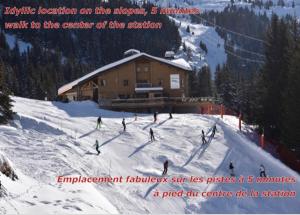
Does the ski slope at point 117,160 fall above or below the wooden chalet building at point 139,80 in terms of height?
below

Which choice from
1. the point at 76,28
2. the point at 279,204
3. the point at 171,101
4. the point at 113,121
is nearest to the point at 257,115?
the point at 171,101

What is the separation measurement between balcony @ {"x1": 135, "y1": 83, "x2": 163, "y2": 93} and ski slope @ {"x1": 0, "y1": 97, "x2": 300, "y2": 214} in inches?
399

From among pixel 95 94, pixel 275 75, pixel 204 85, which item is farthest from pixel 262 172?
pixel 204 85

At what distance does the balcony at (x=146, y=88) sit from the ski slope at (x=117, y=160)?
399 inches

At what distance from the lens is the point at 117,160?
40.7 meters

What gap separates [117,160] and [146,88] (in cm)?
2652

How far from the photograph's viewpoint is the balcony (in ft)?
218

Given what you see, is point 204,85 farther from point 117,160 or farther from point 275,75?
point 117,160

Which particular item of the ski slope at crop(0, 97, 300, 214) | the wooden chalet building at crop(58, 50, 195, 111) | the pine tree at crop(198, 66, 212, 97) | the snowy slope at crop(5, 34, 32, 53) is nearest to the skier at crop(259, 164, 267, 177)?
the ski slope at crop(0, 97, 300, 214)

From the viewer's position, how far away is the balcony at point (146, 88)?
218ft

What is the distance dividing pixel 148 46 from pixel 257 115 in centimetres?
14208

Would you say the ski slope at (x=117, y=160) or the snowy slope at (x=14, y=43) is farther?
the snowy slope at (x=14, y=43)

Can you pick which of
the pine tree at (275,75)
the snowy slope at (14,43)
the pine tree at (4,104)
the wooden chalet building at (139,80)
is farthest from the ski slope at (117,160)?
the snowy slope at (14,43)

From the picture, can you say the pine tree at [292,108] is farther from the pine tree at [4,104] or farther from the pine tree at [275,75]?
the pine tree at [4,104]
